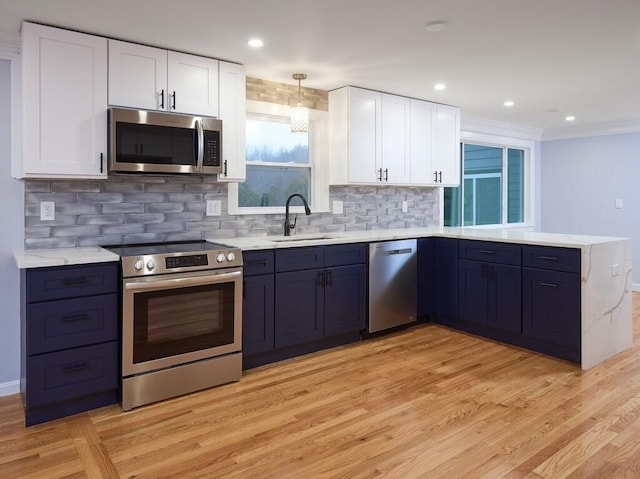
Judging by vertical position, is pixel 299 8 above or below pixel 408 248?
above

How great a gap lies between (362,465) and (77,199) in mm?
2394

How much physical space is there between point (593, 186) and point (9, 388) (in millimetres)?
6959

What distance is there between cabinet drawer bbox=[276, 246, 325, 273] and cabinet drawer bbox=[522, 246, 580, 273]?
1579 millimetres

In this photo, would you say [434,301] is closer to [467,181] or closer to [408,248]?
[408,248]

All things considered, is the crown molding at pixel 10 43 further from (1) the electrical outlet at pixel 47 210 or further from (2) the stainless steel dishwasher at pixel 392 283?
(2) the stainless steel dishwasher at pixel 392 283

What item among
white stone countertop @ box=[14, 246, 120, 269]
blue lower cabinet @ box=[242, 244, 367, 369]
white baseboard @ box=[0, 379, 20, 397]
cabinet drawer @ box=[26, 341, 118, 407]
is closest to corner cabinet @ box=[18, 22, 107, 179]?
white stone countertop @ box=[14, 246, 120, 269]

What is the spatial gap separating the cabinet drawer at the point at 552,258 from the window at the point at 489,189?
2.11 m

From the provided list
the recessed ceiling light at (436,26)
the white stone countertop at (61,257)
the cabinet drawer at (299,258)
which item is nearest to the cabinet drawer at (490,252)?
the cabinet drawer at (299,258)

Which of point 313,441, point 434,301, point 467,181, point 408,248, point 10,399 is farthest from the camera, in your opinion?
point 467,181

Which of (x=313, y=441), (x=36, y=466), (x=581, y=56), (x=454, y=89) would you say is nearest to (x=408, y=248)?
(x=454, y=89)

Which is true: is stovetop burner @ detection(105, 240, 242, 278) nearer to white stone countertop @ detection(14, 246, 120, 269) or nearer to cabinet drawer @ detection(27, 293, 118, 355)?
white stone countertop @ detection(14, 246, 120, 269)

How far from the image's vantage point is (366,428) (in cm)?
247

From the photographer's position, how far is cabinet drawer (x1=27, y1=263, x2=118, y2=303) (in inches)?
96.7

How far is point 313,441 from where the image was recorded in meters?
2.34
